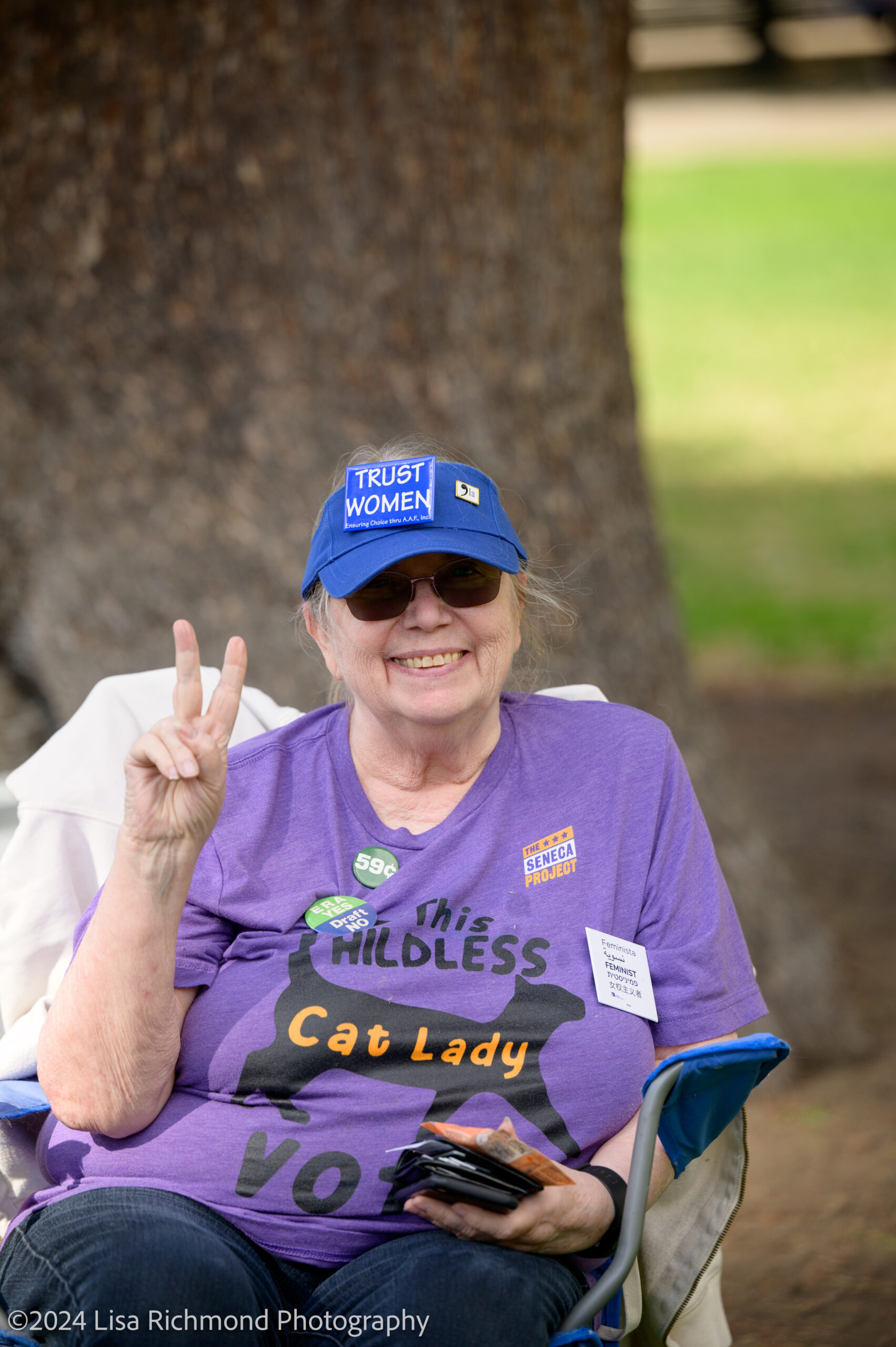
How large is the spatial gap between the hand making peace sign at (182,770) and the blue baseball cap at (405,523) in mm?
350

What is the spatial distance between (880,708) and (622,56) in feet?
16.1

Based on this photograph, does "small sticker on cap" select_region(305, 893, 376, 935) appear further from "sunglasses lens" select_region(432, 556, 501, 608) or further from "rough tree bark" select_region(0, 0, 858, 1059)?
"rough tree bark" select_region(0, 0, 858, 1059)

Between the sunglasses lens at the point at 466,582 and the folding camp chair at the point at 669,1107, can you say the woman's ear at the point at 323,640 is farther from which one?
the folding camp chair at the point at 669,1107

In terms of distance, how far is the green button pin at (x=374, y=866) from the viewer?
7.70 ft

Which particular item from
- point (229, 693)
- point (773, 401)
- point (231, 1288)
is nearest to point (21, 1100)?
point (231, 1288)

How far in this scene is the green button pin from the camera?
2.35 meters

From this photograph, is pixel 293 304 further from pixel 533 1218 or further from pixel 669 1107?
pixel 533 1218

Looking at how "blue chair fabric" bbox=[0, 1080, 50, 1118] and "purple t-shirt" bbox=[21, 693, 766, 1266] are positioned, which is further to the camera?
"blue chair fabric" bbox=[0, 1080, 50, 1118]

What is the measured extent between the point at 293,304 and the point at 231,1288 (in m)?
3.03

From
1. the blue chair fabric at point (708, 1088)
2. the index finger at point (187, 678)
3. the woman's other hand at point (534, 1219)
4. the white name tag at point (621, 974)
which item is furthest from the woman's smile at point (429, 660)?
the woman's other hand at point (534, 1219)

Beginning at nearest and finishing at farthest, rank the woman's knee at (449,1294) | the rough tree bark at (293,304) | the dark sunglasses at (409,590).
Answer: the woman's knee at (449,1294) < the dark sunglasses at (409,590) < the rough tree bark at (293,304)

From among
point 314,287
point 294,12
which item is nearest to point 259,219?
point 314,287

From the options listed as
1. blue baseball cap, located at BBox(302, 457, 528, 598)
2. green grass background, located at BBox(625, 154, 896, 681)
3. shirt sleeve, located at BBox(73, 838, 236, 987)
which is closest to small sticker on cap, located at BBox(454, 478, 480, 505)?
blue baseball cap, located at BBox(302, 457, 528, 598)

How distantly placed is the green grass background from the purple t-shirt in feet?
13.0
